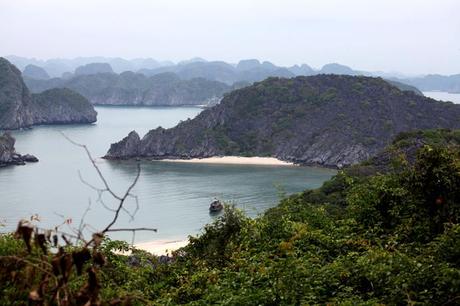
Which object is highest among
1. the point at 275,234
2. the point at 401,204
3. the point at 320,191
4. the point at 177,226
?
the point at 401,204

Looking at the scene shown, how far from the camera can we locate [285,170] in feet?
259

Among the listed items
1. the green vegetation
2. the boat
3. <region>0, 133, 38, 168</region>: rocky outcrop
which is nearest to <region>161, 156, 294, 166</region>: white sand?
<region>0, 133, 38, 168</region>: rocky outcrop

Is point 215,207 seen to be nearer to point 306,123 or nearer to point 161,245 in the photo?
point 161,245

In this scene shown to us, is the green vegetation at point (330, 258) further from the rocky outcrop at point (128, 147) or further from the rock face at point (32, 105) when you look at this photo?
the rock face at point (32, 105)

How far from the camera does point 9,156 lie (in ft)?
260

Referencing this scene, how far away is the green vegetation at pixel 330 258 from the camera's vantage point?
869cm

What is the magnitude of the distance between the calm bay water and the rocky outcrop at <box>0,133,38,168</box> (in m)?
2.44

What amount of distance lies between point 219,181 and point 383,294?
59.2m

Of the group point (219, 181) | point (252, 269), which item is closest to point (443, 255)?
point (252, 269)

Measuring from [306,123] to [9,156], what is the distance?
50042 millimetres

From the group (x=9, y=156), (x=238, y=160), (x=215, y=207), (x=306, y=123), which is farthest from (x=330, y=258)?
(x=306, y=123)

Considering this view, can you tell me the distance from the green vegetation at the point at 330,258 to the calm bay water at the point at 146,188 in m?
18.8

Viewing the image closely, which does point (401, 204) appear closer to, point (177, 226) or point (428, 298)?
point (428, 298)

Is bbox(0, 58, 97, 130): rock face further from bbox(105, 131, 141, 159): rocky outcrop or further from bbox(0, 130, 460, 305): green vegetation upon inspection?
bbox(0, 130, 460, 305): green vegetation
